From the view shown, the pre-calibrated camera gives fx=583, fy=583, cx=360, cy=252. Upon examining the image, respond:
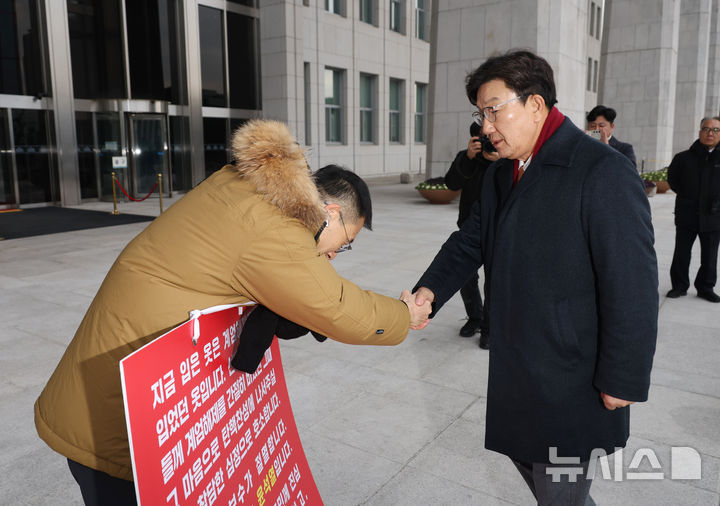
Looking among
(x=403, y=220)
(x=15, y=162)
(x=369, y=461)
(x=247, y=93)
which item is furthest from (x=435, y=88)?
(x=369, y=461)

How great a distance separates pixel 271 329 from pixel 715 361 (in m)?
4.68

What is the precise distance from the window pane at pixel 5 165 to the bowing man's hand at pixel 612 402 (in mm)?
18104

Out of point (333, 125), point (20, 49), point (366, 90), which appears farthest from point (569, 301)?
point (366, 90)

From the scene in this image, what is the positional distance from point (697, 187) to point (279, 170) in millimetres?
6914

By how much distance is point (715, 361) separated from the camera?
16.7ft

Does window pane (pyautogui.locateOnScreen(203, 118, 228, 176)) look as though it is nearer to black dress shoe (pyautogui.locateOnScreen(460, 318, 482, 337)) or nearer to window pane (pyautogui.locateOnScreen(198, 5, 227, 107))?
window pane (pyautogui.locateOnScreen(198, 5, 227, 107))

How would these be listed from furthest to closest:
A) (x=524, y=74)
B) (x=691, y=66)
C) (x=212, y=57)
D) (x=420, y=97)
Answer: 1. (x=420, y=97)
2. (x=691, y=66)
3. (x=212, y=57)
4. (x=524, y=74)

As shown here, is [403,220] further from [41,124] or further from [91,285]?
[41,124]

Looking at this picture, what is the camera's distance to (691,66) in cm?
3038

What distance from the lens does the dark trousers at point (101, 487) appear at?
1.93 m

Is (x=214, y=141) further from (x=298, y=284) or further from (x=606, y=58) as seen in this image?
(x=298, y=284)

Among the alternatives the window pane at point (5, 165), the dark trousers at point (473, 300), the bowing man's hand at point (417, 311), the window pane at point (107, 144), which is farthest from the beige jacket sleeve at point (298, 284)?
the window pane at point (107, 144)

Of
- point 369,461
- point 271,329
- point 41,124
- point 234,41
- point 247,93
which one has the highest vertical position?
point 234,41

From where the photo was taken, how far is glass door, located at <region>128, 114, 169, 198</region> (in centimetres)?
1908
